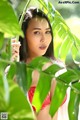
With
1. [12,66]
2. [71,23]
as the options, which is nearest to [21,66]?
[12,66]

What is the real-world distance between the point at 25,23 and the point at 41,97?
966 mm

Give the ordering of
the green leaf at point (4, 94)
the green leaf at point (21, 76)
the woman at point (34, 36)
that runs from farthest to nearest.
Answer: the woman at point (34, 36), the green leaf at point (21, 76), the green leaf at point (4, 94)

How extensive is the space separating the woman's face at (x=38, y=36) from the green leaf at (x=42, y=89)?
36.9 inches

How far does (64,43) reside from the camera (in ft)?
3.96

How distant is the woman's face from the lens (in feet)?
4.57

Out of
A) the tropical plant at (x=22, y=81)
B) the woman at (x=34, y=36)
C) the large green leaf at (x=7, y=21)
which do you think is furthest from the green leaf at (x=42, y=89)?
the woman at (x=34, y=36)

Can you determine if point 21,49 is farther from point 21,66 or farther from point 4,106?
point 4,106

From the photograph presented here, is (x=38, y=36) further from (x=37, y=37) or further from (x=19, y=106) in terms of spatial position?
(x=19, y=106)

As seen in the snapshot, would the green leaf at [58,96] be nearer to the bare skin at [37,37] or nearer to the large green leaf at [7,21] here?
the large green leaf at [7,21]

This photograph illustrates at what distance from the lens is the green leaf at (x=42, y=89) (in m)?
0.43

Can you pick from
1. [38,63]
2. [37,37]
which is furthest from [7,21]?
[37,37]

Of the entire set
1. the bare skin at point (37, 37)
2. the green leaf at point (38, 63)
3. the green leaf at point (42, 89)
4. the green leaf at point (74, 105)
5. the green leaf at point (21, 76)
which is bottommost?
the bare skin at point (37, 37)

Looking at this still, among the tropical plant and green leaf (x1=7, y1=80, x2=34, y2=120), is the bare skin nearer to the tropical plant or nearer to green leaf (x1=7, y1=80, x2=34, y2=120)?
the tropical plant

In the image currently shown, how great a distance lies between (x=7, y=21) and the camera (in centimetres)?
26
